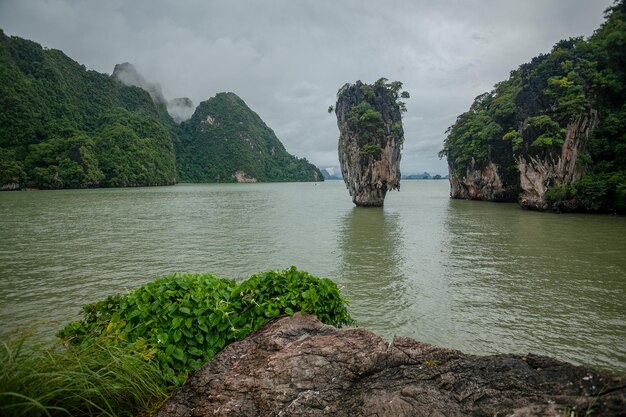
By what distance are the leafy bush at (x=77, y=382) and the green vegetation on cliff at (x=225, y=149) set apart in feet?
537

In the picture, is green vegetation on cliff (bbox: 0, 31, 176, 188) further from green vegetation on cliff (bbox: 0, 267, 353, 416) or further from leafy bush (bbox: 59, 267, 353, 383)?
green vegetation on cliff (bbox: 0, 267, 353, 416)

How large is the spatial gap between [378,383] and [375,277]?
9.30 m

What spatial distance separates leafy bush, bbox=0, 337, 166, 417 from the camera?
6.53 ft

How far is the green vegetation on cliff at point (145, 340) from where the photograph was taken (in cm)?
220

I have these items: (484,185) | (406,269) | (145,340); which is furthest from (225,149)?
(145,340)

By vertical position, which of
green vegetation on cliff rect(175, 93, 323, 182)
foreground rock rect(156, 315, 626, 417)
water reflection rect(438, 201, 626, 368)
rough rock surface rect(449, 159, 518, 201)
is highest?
green vegetation on cliff rect(175, 93, 323, 182)

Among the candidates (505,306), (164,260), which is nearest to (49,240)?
(164,260)

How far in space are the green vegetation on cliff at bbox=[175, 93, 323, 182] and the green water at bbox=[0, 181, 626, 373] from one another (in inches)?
5580

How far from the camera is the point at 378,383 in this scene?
2514 mm

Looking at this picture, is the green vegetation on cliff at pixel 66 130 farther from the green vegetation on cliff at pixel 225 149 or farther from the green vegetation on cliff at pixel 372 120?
the green vegetation on cliff at pixel 372 120

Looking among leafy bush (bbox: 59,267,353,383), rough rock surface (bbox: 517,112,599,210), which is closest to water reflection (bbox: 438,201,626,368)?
leafy bush (bbox: 59,267,353,383)

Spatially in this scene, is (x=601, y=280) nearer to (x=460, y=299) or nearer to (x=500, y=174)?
(x=460, y=299)

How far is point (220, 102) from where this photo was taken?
7426 inches

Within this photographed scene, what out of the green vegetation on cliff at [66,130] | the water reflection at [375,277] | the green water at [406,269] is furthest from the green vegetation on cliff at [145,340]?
the green vegetation on cliff at [66,130]
